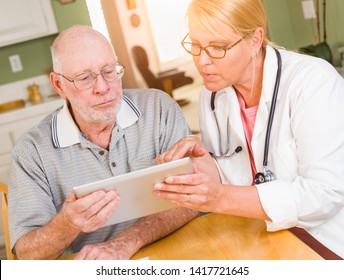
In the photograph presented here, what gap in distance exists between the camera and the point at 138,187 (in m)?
1.18

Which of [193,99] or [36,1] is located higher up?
[36,1]

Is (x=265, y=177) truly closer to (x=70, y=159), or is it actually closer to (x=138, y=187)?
(x=138, y=187)

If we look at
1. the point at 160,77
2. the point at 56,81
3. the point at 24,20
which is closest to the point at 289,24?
the point at 160,77

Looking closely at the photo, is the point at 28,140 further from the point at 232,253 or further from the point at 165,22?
the point at 165,22

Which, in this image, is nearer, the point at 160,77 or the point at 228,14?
the point at 228,14

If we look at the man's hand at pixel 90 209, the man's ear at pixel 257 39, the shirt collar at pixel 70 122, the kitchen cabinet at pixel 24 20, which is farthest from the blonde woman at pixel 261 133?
the kitchen cabinet at pixel 24 20

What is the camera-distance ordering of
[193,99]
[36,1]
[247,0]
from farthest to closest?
[193,99] < [36,1] < [247,0]

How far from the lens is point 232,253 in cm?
118

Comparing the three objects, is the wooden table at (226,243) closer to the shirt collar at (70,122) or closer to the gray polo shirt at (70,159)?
the gray polo shirt at (70,159)

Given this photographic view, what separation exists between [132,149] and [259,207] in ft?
1.68

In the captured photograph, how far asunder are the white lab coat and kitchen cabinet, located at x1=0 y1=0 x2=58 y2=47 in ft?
8.89

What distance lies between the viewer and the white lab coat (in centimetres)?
125

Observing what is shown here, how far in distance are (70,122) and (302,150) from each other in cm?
72
